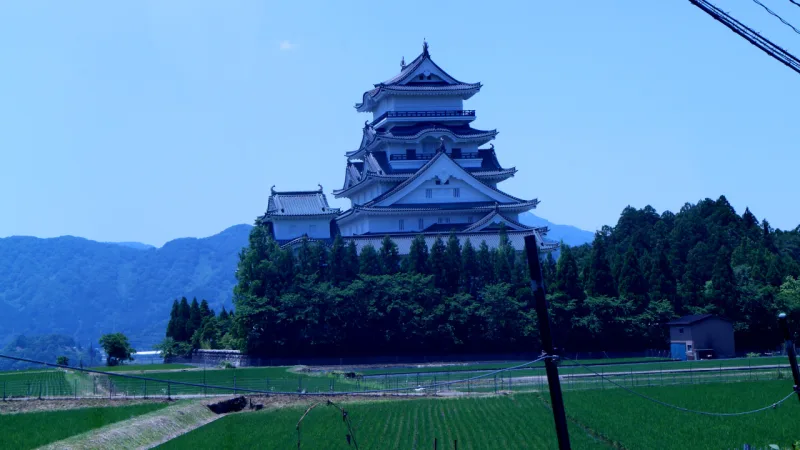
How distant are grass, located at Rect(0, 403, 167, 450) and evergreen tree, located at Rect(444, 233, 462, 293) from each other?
28294mm

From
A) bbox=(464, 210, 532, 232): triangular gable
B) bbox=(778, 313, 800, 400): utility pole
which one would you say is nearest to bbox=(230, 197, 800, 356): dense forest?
bbox=(464, 210, 532, 232): triangular gable

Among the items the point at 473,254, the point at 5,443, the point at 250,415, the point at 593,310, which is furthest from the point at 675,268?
the point at 5,443

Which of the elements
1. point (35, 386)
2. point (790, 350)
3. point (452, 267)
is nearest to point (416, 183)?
point (452, 267)

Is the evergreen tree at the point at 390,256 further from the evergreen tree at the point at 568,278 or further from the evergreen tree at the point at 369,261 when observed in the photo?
the evergreen tree at the point at 568,278

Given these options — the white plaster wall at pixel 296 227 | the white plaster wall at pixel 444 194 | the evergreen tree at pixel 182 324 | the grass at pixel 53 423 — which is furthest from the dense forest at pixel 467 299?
the grass at pixel 53 423

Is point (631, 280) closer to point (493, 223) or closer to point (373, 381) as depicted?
point (493, 223)

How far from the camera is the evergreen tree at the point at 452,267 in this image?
57562mm

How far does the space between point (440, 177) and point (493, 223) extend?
4822 millimetres

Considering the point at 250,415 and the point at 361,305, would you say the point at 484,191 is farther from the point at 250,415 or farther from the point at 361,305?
the point at 250,415

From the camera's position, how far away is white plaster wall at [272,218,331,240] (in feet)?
221

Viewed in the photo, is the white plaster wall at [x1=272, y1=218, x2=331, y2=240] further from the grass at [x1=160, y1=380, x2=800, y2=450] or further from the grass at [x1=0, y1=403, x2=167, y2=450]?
the grass at [x1=0, y1=403, x2=167, y2=450]

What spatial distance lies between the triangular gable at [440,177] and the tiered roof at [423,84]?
6.54 metres

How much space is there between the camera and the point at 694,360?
53.5 meters

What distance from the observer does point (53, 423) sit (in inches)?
1029
